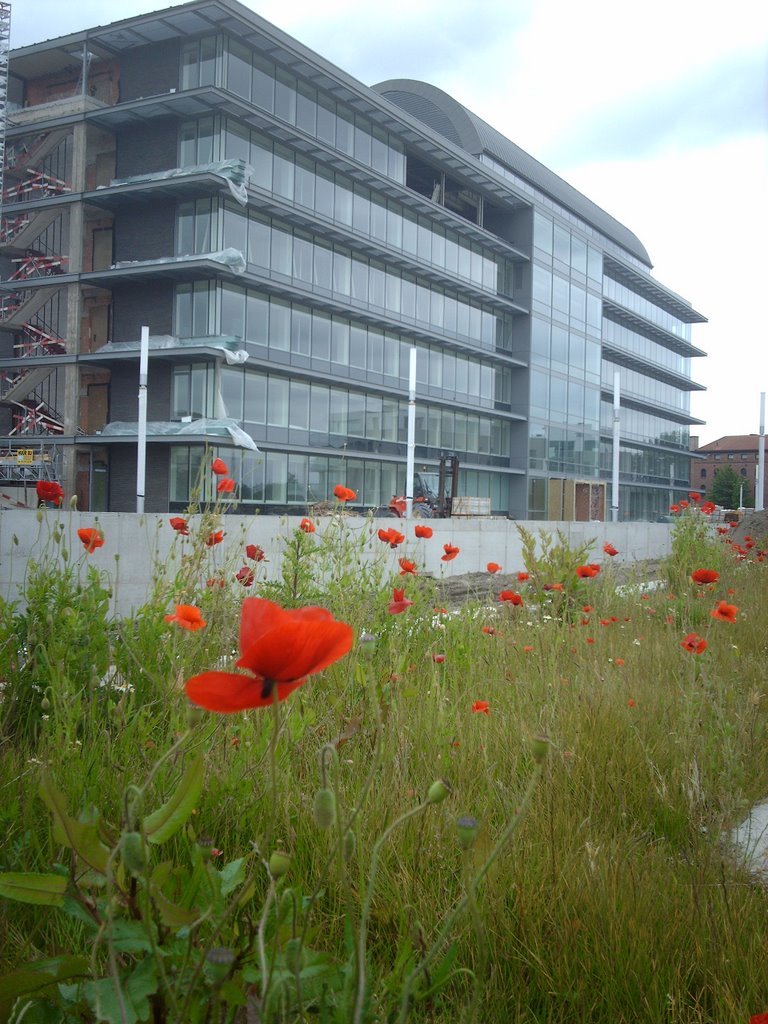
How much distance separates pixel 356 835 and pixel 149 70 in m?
36.6

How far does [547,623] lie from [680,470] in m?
65.4

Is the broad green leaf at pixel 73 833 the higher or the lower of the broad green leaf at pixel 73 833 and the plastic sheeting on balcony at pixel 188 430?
the lower

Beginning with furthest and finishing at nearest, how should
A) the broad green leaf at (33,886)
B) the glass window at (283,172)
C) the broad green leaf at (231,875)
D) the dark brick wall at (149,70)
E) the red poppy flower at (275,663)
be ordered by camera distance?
the glass window at (283,172)
the dark brick wall at (149,70)
the broad green leaf at (231,875)
the broad green leaf at (33,886)
the red poppy flower at (275,663)

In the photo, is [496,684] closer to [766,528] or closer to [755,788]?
[755,788]

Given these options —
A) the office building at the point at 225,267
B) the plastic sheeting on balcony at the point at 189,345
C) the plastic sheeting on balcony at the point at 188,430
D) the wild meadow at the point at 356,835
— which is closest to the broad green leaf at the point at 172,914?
the wild meadow at the point at 356,835

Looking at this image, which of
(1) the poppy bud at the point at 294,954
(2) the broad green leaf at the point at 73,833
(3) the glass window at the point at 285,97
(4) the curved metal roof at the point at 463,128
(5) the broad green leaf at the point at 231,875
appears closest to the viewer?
(1) the poppy bud at the point at 294,954

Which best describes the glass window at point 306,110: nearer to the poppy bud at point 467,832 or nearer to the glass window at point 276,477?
the glass window at point 276,477

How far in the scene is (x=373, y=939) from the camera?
2.15 m

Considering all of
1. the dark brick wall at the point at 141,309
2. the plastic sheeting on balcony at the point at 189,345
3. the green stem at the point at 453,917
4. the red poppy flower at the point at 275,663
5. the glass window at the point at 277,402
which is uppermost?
the dark brick wall at the point at 141,309

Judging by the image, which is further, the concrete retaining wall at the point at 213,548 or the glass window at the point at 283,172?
the glass window at the point at 283,172

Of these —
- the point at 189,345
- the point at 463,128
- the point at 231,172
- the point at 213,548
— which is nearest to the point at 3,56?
the point at 231,172

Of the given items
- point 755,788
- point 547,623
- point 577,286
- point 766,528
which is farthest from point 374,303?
point 755,788

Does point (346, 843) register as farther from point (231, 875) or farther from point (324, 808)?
point (231, 875)

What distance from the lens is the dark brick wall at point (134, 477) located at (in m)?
31.9
